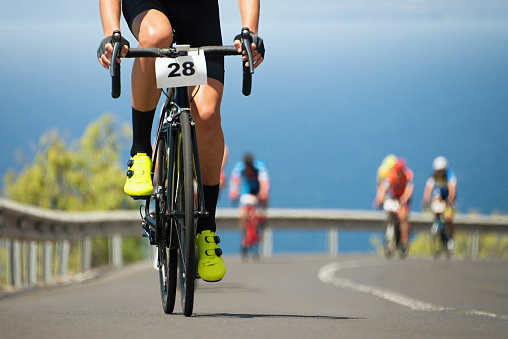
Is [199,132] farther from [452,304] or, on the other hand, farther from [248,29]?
[452,304]

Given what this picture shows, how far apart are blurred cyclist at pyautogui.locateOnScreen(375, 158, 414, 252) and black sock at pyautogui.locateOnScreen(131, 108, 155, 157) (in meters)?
16.7

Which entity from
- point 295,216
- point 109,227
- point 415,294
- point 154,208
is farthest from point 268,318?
point 295,216

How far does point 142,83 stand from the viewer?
248 inches

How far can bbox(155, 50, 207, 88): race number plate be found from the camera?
Result: 5945 millimetres

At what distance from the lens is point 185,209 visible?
5.74 m

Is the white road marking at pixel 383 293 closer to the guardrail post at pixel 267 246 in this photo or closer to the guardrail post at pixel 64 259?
the guardrail post at pixel 64 259

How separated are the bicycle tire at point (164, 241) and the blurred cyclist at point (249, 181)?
13595 mm

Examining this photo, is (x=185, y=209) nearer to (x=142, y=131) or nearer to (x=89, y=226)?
(x=142, y=131)

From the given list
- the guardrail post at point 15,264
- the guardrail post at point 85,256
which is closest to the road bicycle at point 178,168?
the guardrail post at point 15,264

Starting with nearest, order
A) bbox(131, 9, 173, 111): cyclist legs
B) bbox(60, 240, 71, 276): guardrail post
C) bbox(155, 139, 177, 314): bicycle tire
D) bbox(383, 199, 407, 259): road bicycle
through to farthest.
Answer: bbox(131, 9, 173, 111): cyclist legs
bbox(155, 139, 177, 314): bicycle tire
bbox(60, 240, 71, 276): guardrail post
bbox(383, 199, 407, 259): road bicycle

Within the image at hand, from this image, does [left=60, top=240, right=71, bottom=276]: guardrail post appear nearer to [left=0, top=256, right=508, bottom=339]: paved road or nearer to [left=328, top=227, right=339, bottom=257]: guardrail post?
[left=0, top=256, right=508, bottom=339]: paved road

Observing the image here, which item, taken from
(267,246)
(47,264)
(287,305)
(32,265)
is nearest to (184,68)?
(287,305)

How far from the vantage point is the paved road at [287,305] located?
17.5 ft

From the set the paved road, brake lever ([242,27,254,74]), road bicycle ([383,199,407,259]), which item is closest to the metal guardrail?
the paved road
